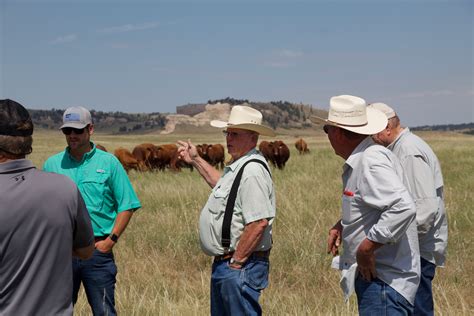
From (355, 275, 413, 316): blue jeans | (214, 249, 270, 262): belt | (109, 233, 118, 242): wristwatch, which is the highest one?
(109, 233, 118, 242): wristwatch

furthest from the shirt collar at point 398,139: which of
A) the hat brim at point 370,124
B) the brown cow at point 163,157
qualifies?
the brown cow at point 163,157

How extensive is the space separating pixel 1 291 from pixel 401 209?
202 centimetres

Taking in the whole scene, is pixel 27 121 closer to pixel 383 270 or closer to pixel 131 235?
pixel 383 270

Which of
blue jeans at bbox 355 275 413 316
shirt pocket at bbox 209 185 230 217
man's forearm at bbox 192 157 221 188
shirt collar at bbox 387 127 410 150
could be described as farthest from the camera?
man's forearm at bbox 192 157 221 188

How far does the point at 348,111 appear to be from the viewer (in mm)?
3602

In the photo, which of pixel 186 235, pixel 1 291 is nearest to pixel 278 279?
pixel 186 235

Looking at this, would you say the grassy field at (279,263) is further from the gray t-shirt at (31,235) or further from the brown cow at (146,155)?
the brown cow at (146,155)

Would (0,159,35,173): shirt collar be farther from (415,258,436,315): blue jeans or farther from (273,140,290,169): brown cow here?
(273,140,290,169): brown cow

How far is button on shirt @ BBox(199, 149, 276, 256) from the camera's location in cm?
389

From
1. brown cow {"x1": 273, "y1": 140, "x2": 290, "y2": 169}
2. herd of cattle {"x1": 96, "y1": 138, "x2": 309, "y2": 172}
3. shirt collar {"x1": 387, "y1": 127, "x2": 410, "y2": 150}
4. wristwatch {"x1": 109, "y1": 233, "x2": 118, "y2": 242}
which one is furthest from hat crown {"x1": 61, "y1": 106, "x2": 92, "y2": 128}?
brown cow {"x1": 273, "y1": 140, "x2": 290, "y2": 169}

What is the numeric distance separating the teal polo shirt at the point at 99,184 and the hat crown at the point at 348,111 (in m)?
1.77

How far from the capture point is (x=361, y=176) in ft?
10.9

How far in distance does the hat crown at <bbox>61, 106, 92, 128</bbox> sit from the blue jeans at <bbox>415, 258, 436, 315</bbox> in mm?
2688

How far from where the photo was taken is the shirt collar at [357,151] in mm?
3400
